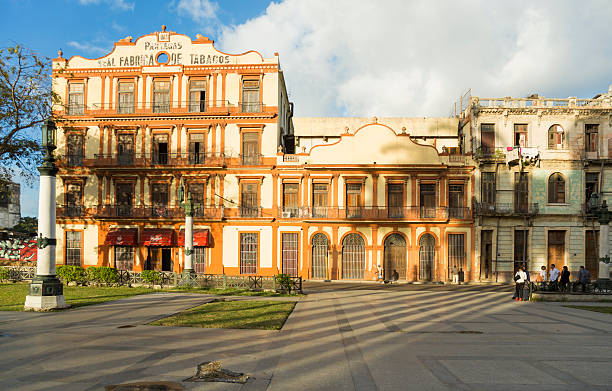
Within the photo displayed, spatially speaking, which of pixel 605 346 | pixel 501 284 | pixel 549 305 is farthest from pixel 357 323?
pixel 501 284

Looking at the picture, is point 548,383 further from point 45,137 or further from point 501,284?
point 501,284

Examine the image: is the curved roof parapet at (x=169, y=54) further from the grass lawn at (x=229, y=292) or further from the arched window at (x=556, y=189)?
the arched window at (x=556, y=189)

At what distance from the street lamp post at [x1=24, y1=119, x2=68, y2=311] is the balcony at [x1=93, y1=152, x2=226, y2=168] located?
18.5 metres

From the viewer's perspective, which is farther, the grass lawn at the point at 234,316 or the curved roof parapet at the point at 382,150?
the curved roof parapet at the point at 382,150

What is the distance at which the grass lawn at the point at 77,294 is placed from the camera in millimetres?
16781

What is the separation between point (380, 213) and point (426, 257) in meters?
4.84

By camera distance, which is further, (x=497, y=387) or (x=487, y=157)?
(x=487, y=157)

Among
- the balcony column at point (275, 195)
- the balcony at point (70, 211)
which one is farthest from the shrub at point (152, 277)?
the balcony at point (70, 211)

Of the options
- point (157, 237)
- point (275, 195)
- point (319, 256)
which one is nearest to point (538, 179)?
point (319, 256)

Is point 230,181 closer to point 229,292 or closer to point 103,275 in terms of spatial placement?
point 103,275

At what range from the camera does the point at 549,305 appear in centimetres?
2097

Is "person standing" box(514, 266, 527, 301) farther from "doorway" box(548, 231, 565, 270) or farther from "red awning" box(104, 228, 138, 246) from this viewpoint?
"red awning" box(104, 228, 138, 246)

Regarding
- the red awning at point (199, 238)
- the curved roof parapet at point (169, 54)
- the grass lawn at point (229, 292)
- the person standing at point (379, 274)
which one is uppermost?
the curved roof parapet at point (169, 54)

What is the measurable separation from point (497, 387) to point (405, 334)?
502cm
